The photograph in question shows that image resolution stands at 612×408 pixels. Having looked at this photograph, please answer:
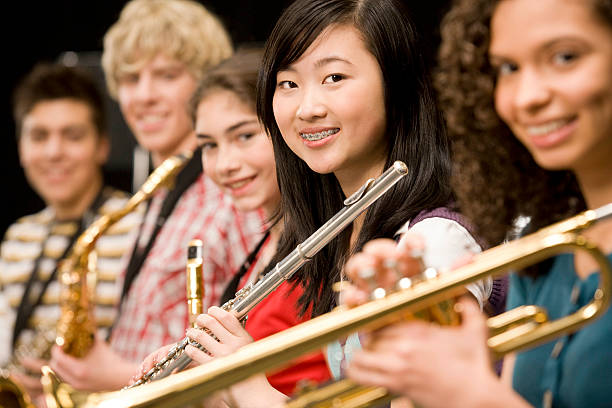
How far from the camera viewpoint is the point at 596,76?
93 centimetres

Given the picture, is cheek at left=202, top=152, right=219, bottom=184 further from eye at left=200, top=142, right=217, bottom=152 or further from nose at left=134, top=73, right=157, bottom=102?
nose at left=134, top=73, right=157, bottom=102

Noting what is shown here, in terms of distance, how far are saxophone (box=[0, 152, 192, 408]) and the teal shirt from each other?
1.62 m

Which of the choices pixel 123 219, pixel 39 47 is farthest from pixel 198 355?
pixel 39 47

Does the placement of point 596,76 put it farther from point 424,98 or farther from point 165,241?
point 165,241

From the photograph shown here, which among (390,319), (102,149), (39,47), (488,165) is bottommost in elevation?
(390,319)

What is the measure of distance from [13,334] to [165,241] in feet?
2.81

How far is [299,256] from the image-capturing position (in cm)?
136

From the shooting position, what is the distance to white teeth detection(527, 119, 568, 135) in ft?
3.15

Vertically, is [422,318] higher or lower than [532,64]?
lower

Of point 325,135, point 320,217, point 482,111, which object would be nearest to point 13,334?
point 320,217

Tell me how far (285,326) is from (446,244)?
→ 501 millimetres

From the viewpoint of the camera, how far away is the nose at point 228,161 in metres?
2.05

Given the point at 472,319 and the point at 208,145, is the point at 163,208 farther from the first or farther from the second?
the point at 472,319

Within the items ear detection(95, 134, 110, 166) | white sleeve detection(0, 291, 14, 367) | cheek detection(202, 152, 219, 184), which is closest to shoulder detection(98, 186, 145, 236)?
ear detection(95, 134, 110, 166)
